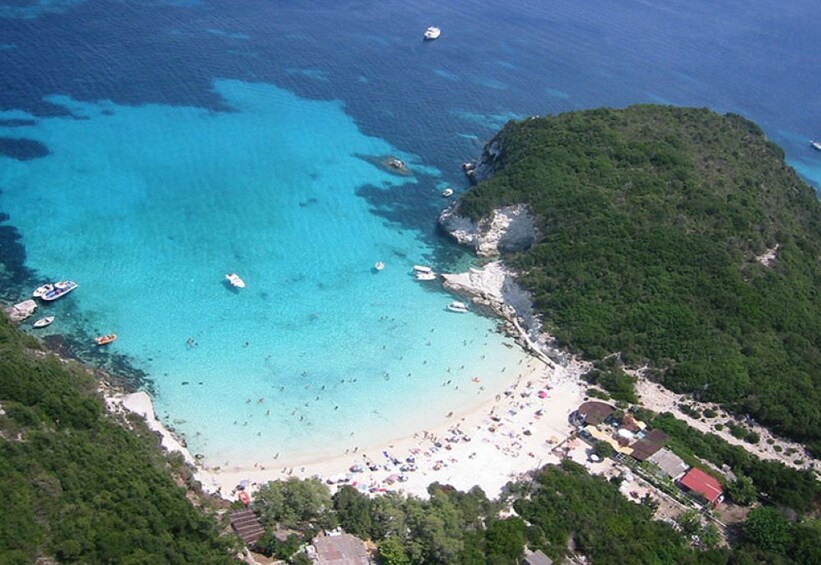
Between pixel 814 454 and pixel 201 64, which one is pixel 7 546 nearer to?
pixel 814 454

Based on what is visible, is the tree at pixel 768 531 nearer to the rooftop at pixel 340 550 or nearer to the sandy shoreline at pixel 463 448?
the sandy shoreline at pixel 463 448

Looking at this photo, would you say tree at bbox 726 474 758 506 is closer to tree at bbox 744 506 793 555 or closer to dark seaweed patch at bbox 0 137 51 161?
tree at bbox 744 506 793 555

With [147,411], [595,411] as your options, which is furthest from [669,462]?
[147,411]

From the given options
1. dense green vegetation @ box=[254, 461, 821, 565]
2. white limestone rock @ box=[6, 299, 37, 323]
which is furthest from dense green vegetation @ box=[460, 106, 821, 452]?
white limestone rock @ box=[6, 299, 37, 323]

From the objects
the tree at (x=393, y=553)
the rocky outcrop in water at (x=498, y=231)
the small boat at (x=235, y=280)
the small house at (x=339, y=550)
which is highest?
the rocky outcrop in water at (x=498, y=231)

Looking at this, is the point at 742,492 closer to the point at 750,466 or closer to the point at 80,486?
the point at 750,466

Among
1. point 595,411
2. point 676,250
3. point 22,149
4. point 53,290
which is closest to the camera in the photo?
point 595,411

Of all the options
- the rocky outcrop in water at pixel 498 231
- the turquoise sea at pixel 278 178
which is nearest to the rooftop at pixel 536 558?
the turquoise sea at pixel 278 178
